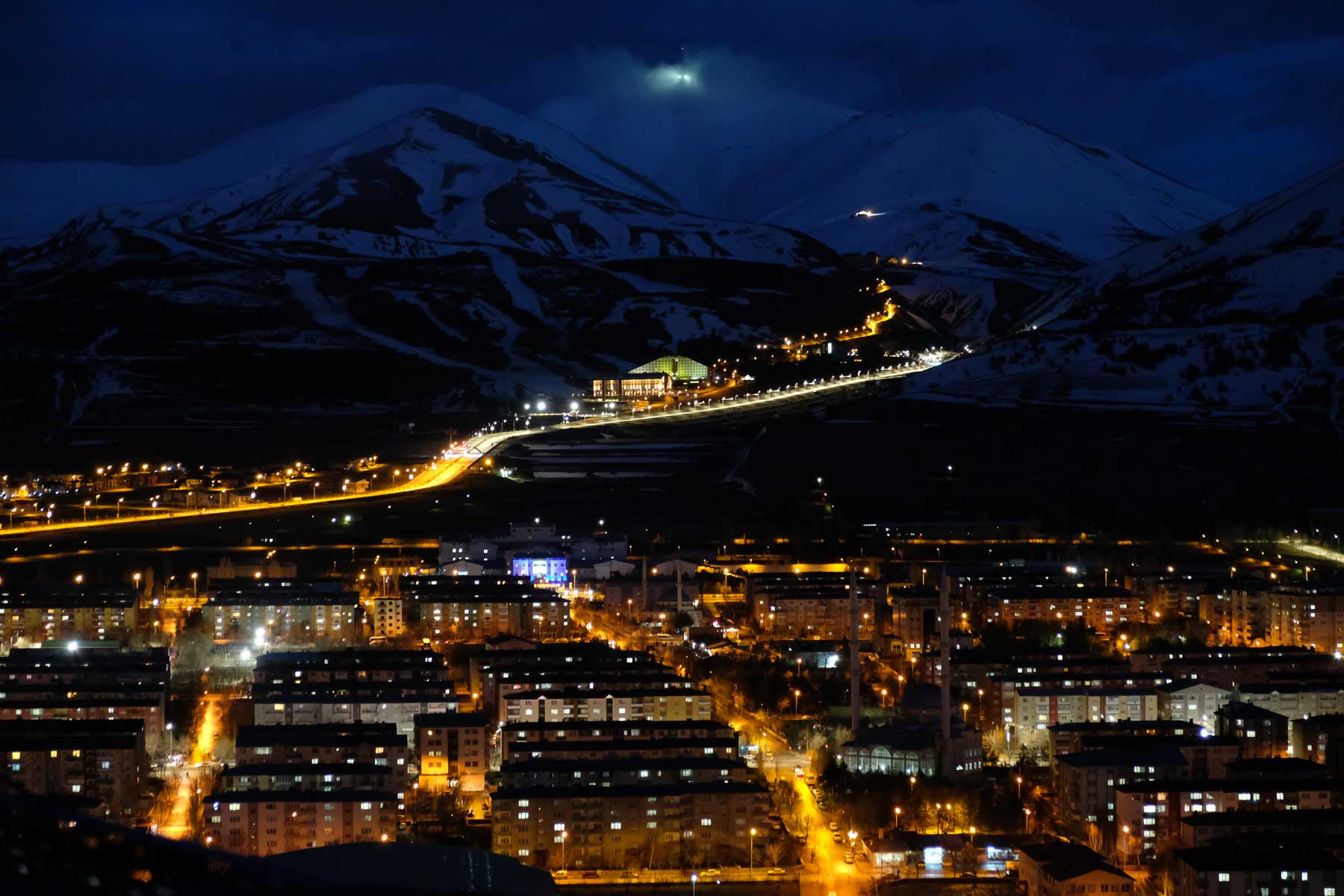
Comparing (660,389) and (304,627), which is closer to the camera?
(304,627)

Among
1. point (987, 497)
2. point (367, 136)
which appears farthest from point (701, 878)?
point (367, 136)

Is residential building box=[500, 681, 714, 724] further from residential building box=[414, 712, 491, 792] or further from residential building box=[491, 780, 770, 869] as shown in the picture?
residential building box=[491, 780, 770, 869]

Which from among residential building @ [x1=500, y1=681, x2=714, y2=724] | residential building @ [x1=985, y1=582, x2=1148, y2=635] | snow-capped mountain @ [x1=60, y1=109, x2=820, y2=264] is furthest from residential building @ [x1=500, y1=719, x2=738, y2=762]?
snow-capped mountain @ [x1=60, y1=109, x2=820, y2=264]

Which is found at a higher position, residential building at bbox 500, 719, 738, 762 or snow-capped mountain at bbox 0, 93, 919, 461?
snow-capped mountain at bbox 0, 93, 919, 461

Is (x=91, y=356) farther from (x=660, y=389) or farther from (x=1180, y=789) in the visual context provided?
(x=1180, y=789)

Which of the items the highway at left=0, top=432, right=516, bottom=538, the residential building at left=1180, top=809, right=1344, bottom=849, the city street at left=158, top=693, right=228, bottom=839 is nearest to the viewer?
the residential building at left=1180, top=809, right=1344, bottom=849

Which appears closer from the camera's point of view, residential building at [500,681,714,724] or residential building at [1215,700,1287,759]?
residential building at [1215,700,1287,759]

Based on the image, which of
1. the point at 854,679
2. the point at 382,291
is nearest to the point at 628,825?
the point at 854,679
